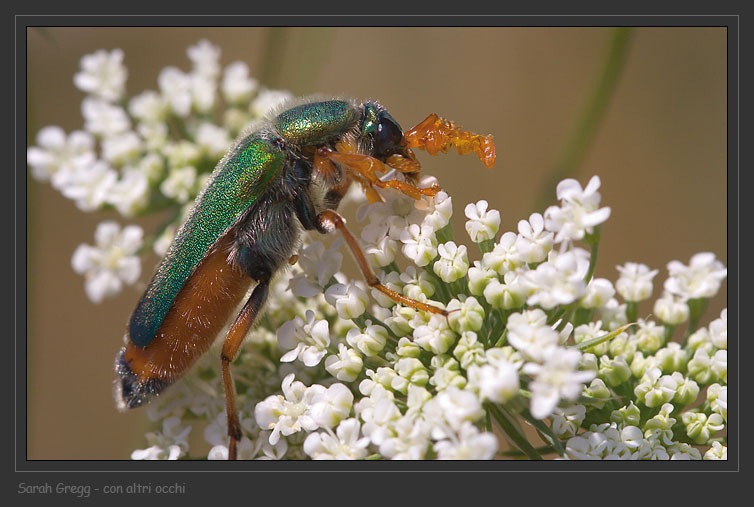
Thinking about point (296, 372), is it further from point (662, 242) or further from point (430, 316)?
point (662, 242)

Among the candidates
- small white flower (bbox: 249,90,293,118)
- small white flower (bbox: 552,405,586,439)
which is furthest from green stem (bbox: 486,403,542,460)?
small white flower (bbox: 249,90,293,118)

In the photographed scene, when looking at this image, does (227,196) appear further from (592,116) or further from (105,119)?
(592,116)

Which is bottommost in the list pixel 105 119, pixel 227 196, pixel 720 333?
pixel 720 333

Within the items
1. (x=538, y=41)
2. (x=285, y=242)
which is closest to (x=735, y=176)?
(x=285, y=242)

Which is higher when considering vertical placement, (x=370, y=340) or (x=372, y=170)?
(x=372, y=170)

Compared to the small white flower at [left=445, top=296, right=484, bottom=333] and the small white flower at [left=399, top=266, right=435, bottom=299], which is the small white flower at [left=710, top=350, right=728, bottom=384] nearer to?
the small white flower at [left=445, top=296, right=484, bottom=333]

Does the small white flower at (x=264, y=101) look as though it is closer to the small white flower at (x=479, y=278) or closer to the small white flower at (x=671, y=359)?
the small white flower at (x=479, y=278)

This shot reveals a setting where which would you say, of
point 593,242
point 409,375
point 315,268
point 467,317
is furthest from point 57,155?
point 593,242

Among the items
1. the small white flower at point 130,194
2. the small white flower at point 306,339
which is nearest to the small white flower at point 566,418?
the small white flower at point 306,339
